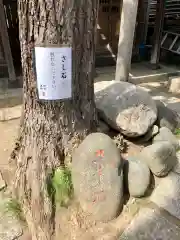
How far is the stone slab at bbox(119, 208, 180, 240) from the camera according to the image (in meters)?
2.07

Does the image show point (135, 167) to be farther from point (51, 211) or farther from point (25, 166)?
point (25, 166)

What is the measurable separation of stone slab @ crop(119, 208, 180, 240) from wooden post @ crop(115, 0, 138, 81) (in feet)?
7.56

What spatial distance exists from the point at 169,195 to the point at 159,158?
0.36 meters

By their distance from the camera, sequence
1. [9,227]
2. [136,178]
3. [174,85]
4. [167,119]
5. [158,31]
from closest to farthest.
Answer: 1. [136,178]
2. [9,227]
3. [167,119]
4. [174,85]
5. [158,31]

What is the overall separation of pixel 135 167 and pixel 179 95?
11.9 ft

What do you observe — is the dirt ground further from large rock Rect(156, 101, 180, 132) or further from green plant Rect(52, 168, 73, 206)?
large rock Rect(156, 101, 180, 132)

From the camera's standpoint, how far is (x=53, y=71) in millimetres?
1927

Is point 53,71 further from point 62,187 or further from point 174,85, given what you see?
point 174,85

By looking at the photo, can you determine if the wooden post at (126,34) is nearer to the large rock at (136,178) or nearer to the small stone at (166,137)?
the small stone at (166,137)

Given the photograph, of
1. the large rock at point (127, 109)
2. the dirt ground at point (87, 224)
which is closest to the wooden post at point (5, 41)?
the large rock at point (127, 109)

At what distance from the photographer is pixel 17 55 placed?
6637mm

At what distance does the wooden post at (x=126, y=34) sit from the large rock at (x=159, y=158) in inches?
70.3

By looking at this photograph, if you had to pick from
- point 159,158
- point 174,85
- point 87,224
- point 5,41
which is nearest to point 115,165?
point 159,158

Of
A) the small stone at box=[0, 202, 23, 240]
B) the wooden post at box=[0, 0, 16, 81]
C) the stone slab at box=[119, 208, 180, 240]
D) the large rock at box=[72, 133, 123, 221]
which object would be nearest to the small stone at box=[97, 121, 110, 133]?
the large rock at box=[72, 133, 123, 221]
